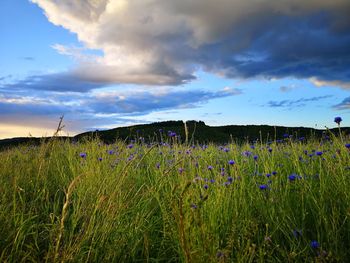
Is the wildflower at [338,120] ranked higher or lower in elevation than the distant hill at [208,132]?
lower

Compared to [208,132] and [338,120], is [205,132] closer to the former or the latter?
[208,132]

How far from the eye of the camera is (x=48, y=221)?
312cm

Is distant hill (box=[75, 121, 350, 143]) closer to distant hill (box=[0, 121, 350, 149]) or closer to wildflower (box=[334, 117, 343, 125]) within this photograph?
distant hill (box=[0, 121, 350, 149])

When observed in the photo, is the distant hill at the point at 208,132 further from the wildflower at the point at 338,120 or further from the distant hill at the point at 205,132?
the wildflower at the point at 338,120

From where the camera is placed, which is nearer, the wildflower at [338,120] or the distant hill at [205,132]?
the wildflower at [338,120]

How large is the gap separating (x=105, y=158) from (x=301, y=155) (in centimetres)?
284

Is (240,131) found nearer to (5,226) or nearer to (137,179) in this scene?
(137,179)

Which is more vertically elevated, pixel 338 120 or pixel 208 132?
pixel 208 132

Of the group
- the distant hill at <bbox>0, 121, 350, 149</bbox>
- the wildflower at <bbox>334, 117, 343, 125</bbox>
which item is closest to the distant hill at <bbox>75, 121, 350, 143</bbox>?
the distant hill at <bbox>0, 121, 350, 149</bbox>

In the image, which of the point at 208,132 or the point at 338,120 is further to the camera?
the point at 208,132

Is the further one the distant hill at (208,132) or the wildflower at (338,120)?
the distant hill at (208,132)

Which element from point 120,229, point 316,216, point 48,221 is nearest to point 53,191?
point 48,221

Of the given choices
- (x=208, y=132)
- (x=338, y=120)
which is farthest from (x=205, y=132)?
(x=338, y=120)

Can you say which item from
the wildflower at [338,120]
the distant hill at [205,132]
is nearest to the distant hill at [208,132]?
the distant hill at [205,132]
